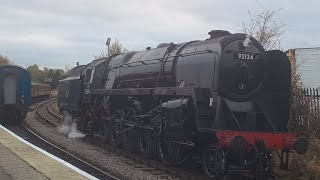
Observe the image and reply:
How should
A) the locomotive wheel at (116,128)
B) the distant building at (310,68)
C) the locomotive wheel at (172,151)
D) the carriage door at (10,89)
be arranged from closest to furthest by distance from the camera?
the locomotive wheel at (172,151)
the locomotive wheel at (116,128)
the distant building at (310,68)
the carriage door at (10,89)

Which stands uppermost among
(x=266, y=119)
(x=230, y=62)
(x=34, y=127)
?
(x=230, y=62)

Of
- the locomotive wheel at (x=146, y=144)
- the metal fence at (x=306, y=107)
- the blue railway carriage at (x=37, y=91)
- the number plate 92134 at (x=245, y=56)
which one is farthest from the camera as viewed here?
the blue railway carriage at (x=37, y=91)

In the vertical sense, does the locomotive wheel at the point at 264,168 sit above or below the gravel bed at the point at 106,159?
above

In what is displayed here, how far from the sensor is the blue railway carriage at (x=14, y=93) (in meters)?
23.4

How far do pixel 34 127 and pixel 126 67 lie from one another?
379 inches

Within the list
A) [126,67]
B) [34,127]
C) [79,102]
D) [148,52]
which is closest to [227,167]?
[148,52]

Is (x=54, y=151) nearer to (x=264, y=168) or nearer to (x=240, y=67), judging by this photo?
(x=240, y=67)

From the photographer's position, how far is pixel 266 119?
9.26 meters

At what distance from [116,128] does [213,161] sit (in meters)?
5.89

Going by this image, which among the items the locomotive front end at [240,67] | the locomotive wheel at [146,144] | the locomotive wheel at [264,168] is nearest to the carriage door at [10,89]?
the locomotive wheel at [146,144]

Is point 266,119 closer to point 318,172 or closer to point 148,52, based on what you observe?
point 318,172

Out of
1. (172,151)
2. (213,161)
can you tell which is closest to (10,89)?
(172,151)

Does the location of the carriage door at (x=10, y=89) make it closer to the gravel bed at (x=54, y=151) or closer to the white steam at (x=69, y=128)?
the gravel bed at (x=54, y=151)

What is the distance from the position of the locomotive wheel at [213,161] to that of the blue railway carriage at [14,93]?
16.6m
